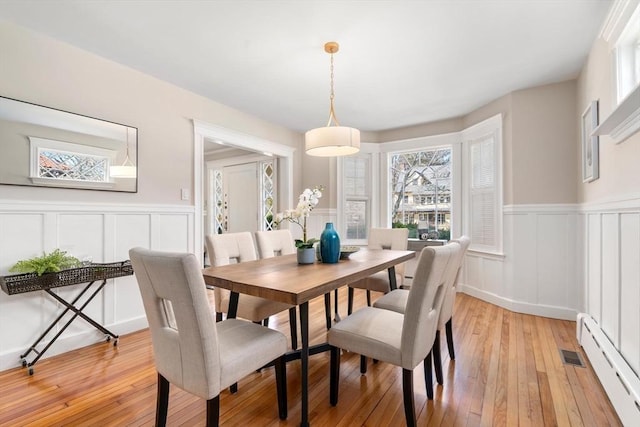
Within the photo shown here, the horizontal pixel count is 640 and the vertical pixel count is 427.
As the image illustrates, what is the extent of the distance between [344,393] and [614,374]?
1.54 metres

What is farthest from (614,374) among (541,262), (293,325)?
(293,325)

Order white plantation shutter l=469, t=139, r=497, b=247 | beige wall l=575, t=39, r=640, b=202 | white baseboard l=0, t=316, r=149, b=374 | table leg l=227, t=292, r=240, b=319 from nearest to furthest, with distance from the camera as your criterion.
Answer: beige wall l=575, t=39, r=640, b=202 → table leg l=227, t=292, r=240, b=319 → white baseboard l=0, t=316, r=149, b=374 → white plantation shutter l=469, t=139, r=497, b=247

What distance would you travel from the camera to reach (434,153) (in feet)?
14.6

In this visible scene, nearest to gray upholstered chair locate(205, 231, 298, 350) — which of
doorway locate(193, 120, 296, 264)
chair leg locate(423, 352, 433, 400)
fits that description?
chair leg locate(423, 352, 433, 400)

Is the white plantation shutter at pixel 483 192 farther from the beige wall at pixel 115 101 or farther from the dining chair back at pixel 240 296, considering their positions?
the beige wall at pixel 115 101

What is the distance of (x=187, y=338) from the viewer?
1.21m

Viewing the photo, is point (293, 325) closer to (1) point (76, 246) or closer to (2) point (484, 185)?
(1) point (76, 246)

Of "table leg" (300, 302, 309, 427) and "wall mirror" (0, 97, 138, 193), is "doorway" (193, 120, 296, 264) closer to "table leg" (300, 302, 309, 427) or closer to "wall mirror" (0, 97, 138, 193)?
"wall mirror" (0, 97, 138, 193)

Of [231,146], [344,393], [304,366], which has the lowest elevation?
[344,393]

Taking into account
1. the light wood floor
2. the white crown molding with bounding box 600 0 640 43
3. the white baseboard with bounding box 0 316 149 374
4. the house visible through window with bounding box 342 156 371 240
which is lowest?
the light wood floor

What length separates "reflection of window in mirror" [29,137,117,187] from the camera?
87.8 inches

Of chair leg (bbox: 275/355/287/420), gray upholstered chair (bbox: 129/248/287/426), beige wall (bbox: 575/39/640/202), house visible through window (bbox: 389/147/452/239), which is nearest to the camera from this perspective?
gray upholstered chair (bbox: 129/248/287/426)

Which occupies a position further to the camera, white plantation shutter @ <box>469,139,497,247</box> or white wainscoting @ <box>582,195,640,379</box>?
white plantation shutter @ <box>469,139,497,247</box>

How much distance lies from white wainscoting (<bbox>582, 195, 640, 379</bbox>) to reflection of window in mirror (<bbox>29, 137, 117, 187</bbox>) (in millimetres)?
3683
